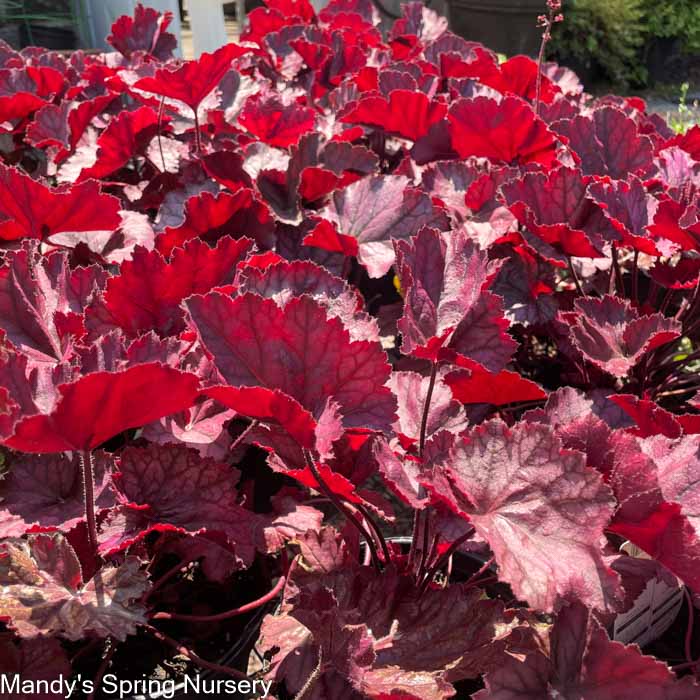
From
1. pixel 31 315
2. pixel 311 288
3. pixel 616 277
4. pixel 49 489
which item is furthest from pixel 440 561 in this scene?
pixel 616 277

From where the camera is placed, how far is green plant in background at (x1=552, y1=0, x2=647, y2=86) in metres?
7.60

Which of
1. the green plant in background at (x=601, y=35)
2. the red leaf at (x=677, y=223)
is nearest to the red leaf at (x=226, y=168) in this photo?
the red leaf at (x=677, y=223)

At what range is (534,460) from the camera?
725 mm

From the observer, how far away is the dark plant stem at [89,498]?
785 mm

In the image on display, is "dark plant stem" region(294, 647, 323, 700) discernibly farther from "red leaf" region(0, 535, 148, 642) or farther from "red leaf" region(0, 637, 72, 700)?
"red leaf" region(0, 637, 72, 700)

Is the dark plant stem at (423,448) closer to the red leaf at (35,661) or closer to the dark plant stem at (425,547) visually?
the dark plant stem at (425,547)

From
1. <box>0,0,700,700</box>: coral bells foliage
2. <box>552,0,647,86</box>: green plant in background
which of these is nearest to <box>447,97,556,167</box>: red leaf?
<box>0,0,700,700</box>: coral bells foliage

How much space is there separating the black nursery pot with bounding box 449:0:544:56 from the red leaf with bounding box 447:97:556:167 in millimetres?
6837

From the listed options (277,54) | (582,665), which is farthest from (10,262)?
(277,54)

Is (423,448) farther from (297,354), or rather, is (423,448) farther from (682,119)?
(682,119)

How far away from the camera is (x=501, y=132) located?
1.50 meters

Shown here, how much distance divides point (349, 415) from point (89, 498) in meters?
0.29

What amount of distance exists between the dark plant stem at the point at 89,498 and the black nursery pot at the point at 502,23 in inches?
311

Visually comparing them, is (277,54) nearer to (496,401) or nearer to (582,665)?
(496,401)
